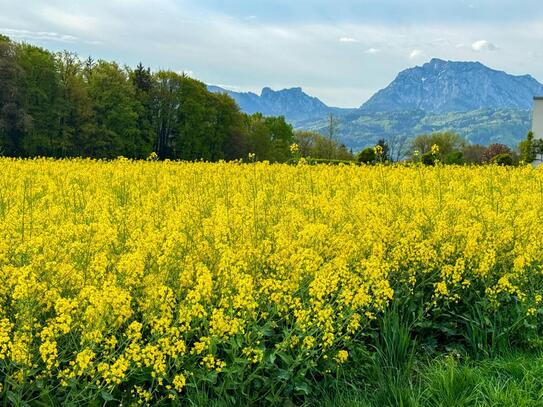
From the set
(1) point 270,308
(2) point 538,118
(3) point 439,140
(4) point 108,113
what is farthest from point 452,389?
(3) point 439,140

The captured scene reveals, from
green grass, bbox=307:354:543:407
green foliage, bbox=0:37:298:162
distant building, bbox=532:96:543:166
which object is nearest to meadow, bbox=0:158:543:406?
green grass, bbox=307:354:543:407

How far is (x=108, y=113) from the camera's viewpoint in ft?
172

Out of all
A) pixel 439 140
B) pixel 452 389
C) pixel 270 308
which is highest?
pixel 439 140

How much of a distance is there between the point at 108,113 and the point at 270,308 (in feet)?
168

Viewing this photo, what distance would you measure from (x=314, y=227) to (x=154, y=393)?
2.03 metres

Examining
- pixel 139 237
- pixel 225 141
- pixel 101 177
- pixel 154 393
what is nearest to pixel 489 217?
pixel 139 237

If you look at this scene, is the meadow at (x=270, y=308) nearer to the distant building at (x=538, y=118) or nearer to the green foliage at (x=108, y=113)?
the green foliage at (x=108, y=113)

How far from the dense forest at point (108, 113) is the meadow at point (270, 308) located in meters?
43.3

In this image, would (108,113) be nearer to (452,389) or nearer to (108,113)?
(108,113)

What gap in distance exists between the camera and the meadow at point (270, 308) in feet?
11.8

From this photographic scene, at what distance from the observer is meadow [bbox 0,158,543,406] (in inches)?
142

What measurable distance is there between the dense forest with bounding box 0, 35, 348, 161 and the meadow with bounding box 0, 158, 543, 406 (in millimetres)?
43271

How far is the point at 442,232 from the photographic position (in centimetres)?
606

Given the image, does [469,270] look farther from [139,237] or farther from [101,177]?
[101,177]
